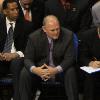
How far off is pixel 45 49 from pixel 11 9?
2.55ft

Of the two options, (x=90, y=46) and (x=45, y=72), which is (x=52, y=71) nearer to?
(x=45, y=72)

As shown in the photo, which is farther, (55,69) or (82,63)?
(82,63)

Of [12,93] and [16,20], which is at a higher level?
[16,20]

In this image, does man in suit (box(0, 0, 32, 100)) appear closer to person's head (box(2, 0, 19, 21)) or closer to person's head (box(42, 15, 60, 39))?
person's head (box(2, 0, 19, 21))

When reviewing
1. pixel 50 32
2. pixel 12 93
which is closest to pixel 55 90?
pixel 12 93

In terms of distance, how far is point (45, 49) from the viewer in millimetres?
5965

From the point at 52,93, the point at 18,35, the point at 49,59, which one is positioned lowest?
the point at 52,93

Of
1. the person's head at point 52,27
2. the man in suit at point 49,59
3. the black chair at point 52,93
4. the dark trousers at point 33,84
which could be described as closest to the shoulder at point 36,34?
the man in suit at point 49,59

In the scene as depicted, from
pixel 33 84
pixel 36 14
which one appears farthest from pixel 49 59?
pixel 36 14

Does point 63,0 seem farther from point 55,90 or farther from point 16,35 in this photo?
point 55,90

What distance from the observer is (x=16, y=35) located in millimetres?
6344

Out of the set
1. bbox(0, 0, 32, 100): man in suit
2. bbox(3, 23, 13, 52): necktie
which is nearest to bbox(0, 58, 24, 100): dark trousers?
bbox(0, 0, 32, 100): man in suit

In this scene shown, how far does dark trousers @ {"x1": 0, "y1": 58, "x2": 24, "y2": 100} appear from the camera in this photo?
5.90 m

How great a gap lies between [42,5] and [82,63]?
44.2 inches
